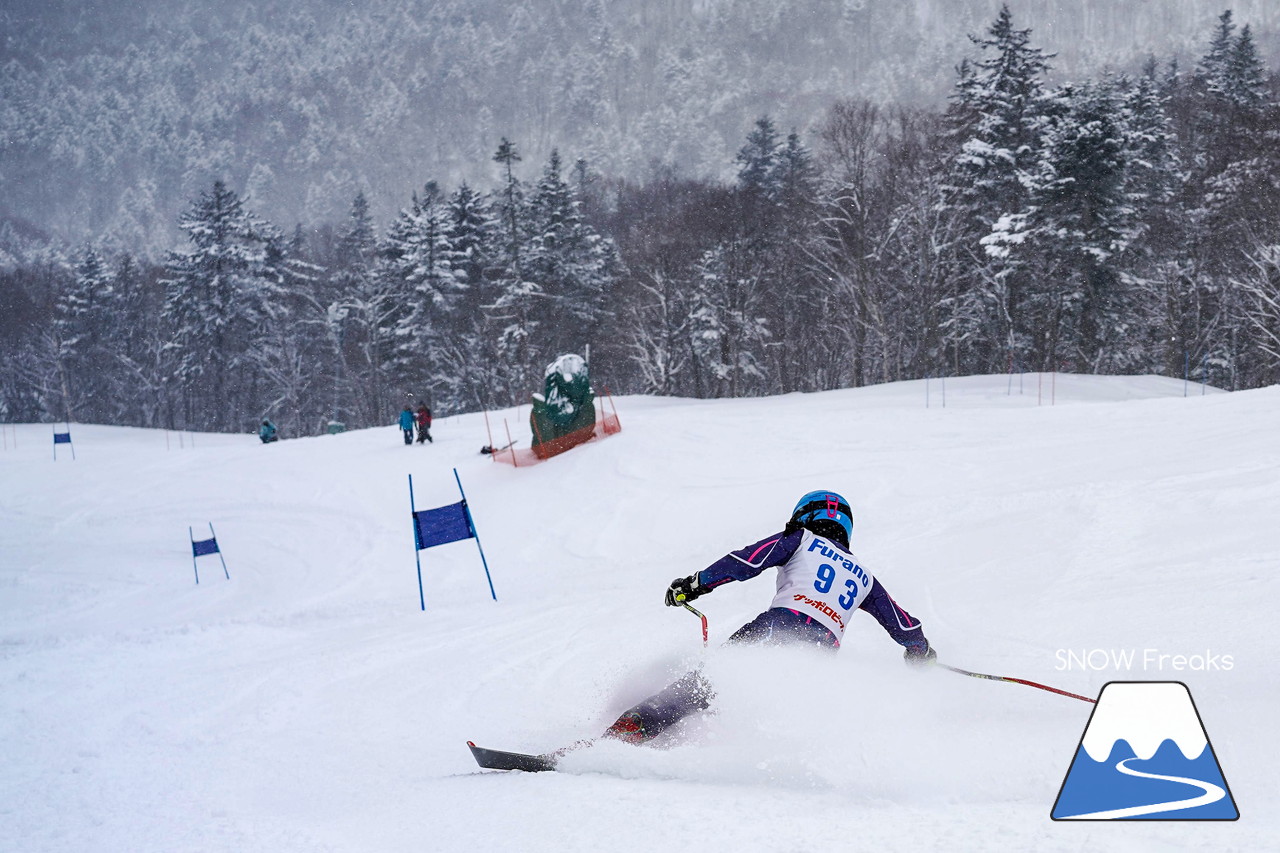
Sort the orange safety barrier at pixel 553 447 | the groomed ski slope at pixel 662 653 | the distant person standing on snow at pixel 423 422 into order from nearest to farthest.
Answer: the groomed ski slope at pixel 662 653 < the orange safety barrier at pixel 553 447 < the distant person standing on snow at pixel 423 422

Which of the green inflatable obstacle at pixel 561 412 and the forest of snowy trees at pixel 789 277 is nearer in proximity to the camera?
the green inflatable obstacle at pixel 561 412

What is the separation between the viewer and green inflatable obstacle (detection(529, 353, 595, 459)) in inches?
830

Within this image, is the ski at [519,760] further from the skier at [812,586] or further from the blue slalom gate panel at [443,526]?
the blue slalom gate panel at [443,526]

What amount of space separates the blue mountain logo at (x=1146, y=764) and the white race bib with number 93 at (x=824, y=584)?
2.16 meters

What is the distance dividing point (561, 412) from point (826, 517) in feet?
53.1

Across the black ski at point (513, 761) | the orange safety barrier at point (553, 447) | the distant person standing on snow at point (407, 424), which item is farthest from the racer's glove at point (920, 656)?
the distant person standing on snow at point (407, 424)

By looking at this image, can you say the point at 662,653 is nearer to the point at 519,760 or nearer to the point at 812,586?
the point at 812,586

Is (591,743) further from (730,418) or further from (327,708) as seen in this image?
(730,418)

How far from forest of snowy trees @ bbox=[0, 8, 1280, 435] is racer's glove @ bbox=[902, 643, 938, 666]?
25312 mm

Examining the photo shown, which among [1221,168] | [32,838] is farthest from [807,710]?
[1221,168]

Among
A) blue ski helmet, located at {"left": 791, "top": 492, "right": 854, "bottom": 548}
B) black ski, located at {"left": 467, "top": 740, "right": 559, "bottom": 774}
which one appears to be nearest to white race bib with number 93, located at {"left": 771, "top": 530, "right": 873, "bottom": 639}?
blue ski helmet, located at {"left": 791, "top": 492, "right": 854, "bottom": 548}

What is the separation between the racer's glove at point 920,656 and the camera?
16.9 ft

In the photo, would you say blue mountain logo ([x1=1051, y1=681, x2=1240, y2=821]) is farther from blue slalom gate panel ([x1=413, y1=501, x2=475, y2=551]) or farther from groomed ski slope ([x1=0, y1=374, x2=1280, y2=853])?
blue slalom gate panel ([x1=413, y1=501, x2=475, y2=551])

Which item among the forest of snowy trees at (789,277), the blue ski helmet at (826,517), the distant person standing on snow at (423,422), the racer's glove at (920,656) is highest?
the forest of snowy trees at (789,277)
